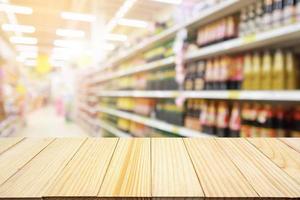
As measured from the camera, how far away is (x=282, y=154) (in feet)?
1.46

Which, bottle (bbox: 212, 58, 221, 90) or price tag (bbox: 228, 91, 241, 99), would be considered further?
bottle (bbox: 212, 58, 221, 90)

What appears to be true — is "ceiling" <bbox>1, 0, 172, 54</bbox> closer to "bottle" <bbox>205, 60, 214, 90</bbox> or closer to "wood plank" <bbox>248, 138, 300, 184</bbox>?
"wood plank" <bbox>248, 138, 300, 184</bbox>

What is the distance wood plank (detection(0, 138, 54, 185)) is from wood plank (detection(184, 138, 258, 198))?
29cm

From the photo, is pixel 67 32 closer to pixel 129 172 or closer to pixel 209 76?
pixel 129 172

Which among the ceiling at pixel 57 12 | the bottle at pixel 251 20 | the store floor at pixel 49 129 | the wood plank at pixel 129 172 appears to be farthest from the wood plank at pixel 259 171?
the store floor at pixel 49 129

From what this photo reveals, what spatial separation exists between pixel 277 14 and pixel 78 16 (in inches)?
39.4

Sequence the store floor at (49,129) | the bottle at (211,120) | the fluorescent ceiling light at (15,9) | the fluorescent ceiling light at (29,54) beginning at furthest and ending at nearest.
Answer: the store floor at (49,129), the bottle at (211,120), the fluorescent ceiling light at (29,54), the fluorescent ceiling light at (15,9)

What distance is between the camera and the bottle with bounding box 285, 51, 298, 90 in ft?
4.18

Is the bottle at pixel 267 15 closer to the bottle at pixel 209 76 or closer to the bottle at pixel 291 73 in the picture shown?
the bottle at pixel 291 73

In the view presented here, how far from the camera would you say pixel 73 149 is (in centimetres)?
48

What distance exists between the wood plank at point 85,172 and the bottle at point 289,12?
3.66 feet

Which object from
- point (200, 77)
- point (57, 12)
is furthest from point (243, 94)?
point (57, 12)

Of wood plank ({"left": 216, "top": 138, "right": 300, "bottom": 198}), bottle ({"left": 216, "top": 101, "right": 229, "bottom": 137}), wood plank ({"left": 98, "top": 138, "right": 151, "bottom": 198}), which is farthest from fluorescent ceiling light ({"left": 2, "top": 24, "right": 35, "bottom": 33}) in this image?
bottle ({"left": 216, "top": 101, "right": 229, "bottom": 137})

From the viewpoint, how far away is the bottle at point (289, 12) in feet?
3.84
